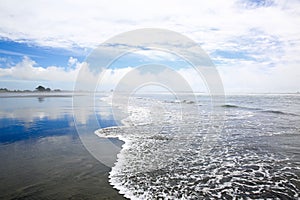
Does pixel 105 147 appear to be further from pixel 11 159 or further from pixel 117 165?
pixel 11 159

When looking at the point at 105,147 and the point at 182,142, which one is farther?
the point at 182,142

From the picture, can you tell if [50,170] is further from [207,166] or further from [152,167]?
[207,166]

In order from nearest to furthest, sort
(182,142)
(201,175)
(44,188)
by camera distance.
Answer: (44,188) → (201,175) → (182,142)

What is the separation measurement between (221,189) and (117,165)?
3552 mm

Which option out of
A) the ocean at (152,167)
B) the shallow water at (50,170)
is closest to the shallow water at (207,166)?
the ocean at (152,167)

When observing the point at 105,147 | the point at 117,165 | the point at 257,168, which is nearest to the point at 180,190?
the point at 117,165

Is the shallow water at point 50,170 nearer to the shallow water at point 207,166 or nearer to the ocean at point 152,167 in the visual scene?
the ocean at point 152,167

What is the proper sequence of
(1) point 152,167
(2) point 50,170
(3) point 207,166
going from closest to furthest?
(2) point 50,170, (1) point 152,167, (3) point 207,166

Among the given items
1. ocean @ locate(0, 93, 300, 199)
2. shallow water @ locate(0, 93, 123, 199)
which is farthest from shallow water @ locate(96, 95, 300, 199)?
shallow water @ locate(0, 93, 123, 199)

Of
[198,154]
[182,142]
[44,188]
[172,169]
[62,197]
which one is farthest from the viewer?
[182,142]

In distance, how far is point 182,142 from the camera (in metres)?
10.9

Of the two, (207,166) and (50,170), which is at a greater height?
(50,170)

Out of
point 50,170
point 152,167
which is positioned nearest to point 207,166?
point 152,167

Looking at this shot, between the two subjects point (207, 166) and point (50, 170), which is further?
point (207, 166)
